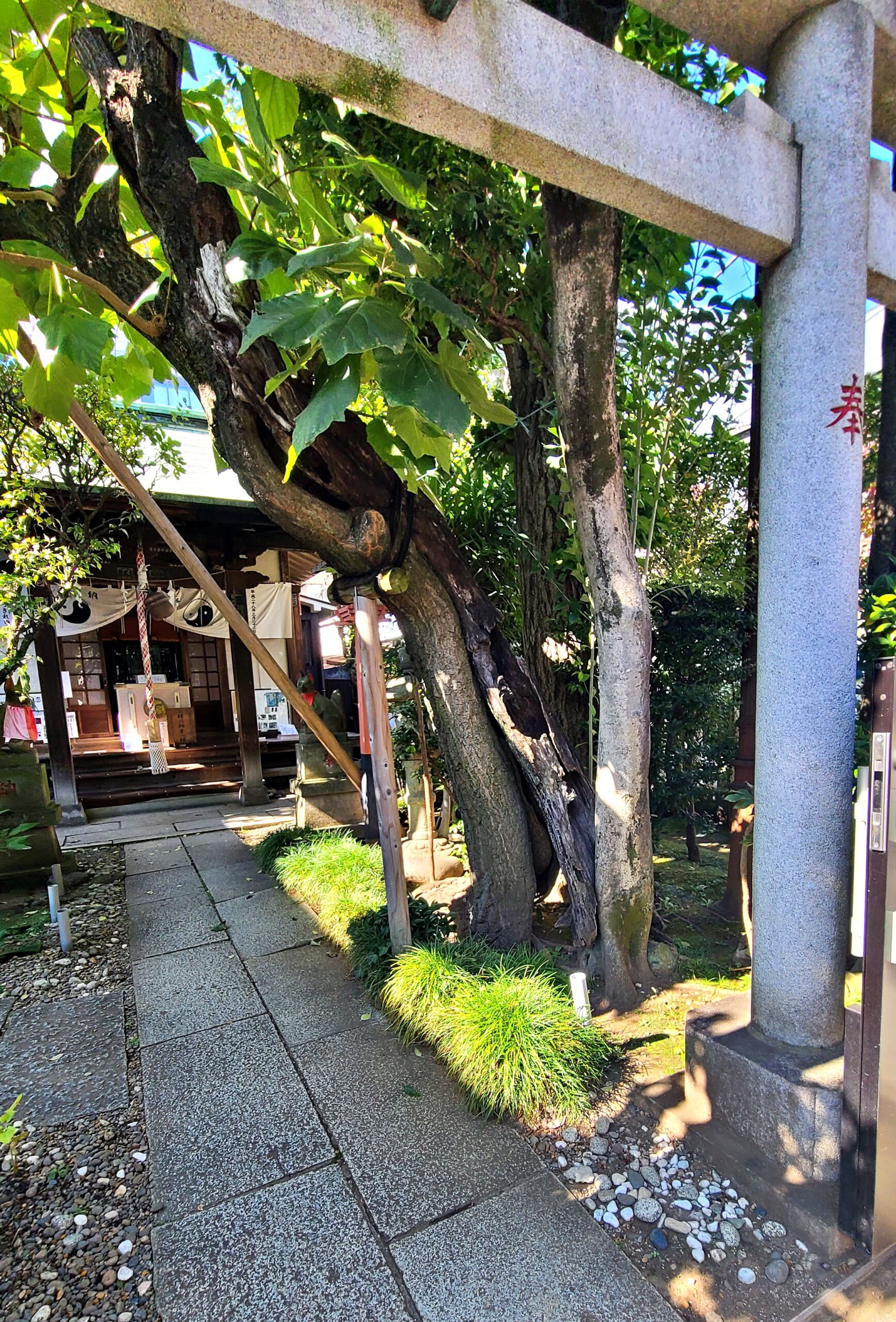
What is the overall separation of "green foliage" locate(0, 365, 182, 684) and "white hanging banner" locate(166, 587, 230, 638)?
2926 mm

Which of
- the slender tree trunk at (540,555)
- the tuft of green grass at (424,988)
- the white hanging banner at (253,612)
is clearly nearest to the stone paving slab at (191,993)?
the tuft of green grass at (424,988)

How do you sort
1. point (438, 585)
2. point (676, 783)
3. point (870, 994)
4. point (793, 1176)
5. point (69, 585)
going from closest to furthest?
point (870, 994), point (793, 1176), point (438, 585), point (676, 783), point (69, 585)

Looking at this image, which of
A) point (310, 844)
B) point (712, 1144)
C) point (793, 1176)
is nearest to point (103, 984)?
point (310, 844)

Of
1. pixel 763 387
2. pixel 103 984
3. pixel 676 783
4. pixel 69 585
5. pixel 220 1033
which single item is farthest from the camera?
pixel 69 585

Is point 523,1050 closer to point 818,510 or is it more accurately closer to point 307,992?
point 307,992

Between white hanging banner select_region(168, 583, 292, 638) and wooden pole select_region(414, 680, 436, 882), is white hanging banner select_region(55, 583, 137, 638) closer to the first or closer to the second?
white hanging banner select_region(168, 583, 292, 638)

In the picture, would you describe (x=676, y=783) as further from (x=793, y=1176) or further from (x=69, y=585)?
(x=69, y=585)

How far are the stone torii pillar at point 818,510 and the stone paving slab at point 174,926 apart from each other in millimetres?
3733

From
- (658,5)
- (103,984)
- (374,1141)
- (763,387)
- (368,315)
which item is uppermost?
(658,5)

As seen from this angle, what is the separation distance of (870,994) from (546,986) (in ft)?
4.62

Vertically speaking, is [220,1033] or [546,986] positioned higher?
[546,986]

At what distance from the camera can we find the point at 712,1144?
82.9 inches

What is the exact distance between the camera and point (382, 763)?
3.35 meters

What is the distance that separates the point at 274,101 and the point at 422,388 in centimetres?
187
